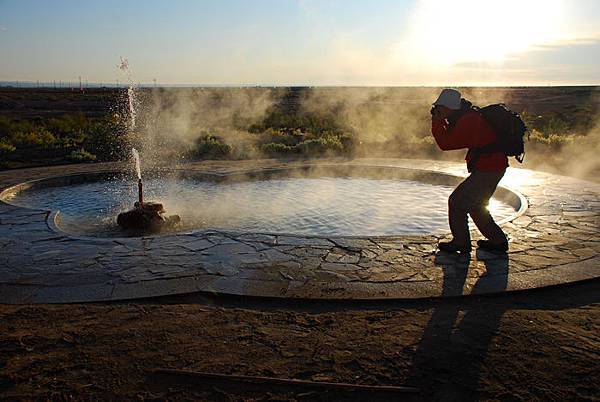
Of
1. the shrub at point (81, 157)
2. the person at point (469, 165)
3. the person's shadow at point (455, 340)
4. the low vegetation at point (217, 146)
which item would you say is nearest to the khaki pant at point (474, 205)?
the person at point (469, 165)

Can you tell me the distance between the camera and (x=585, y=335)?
3055 mm

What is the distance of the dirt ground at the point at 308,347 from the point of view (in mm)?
2527

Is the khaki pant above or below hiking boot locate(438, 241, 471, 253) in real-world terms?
above

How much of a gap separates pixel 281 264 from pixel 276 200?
10.4 ft

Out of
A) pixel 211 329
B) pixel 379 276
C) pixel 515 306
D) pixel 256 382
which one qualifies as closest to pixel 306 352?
pixel 256 382

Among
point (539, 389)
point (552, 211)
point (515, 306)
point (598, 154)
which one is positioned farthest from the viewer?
point (598, 154)

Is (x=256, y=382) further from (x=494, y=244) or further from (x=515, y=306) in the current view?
(x=494, y=244)

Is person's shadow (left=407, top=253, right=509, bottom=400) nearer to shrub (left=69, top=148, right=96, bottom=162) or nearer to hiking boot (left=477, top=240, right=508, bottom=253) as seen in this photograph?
hiking boot (left=477, top=240, right=508, bottom=253)

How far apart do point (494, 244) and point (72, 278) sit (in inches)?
151

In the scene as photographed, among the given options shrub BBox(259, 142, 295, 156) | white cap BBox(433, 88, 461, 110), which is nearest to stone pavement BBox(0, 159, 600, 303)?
white cap BBox(433, 88, 461, 110)

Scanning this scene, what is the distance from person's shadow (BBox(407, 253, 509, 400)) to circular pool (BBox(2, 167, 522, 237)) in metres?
1.79

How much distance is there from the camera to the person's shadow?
8.40 feet

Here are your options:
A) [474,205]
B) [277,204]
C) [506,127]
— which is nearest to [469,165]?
[474,205]

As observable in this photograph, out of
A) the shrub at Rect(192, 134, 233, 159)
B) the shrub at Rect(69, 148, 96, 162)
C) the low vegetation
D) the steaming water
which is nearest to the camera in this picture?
the steaming water
